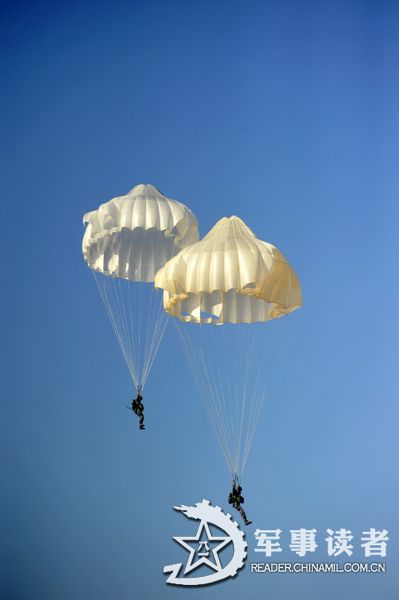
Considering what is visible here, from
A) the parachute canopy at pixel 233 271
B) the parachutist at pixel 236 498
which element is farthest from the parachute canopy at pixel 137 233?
the parachutist at pixel 236 498

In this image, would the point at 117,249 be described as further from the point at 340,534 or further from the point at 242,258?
the point at 340,534

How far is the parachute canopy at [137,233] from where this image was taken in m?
18.3

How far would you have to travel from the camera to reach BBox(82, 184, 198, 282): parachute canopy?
18281 mm

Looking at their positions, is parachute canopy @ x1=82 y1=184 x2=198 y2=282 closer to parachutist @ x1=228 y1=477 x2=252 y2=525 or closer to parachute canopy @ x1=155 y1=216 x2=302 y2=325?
parachute canopy @ x1=155 y1=216 x2=302 y2=325

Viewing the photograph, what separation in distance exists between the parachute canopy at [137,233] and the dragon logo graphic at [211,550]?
228 inches

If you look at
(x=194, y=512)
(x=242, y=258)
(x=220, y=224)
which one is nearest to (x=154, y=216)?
(x=220, y=224)

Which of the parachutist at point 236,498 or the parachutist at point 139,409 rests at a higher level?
the parachutist at point 139,409

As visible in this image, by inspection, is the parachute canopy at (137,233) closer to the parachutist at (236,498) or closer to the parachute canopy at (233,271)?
the parachute canopy at (233,271)

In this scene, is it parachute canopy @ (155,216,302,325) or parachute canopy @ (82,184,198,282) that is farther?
parachute canopy @ (82,184,198,282)

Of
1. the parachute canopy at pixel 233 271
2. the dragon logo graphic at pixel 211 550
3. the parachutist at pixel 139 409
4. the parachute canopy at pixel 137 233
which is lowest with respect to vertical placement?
the dragon logo graphic at pixel 211 550

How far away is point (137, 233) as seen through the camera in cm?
1984

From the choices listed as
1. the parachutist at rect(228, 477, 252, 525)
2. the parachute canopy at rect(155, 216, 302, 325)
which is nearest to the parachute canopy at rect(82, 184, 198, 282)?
the parachute canopy at rect(155, 216, 302, 325)

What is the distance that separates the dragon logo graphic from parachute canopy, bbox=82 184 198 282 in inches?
228

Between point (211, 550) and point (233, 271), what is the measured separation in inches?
306
